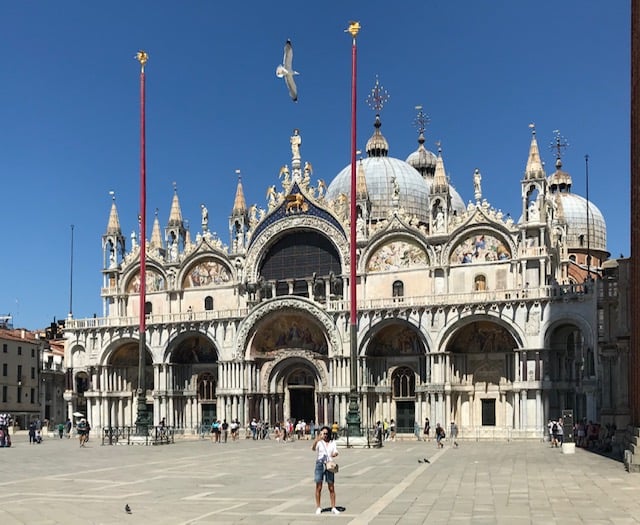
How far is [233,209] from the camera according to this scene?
234 ft

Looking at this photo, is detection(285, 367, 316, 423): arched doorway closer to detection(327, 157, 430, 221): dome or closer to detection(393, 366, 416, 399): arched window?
detection(393, 366, 416, 399): arched window

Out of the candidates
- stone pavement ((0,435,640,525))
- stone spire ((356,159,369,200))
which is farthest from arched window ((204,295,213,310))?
stone pavement ((0,435,640,525))

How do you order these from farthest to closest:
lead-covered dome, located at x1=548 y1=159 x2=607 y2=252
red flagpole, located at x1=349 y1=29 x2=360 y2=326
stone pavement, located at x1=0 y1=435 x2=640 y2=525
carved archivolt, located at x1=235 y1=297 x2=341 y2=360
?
lead-covered dome, located at x1=548 y1=159 x2=607 y2=252
carved archivolt, located at x1=235 y1=297 x2=341 y2=360
red flagpole, located at x1=349 y1=29 x2=360 y2=326
stone pavement, located at x1=0 y1=435 x2=640 y2=525

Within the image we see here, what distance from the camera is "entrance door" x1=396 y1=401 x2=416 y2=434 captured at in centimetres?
6200

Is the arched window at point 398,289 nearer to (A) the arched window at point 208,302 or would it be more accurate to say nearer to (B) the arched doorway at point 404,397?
(B) the arched doorway at point 404,397

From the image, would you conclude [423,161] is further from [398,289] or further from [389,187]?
[398,289]

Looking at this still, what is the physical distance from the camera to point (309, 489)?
25953 millimetres

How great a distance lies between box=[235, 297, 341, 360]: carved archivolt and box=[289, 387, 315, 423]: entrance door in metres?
4.72

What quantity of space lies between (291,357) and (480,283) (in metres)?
14.2

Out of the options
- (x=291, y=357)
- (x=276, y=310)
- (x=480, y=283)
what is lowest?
(x=291, y=357)

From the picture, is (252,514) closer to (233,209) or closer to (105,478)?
(105,478)

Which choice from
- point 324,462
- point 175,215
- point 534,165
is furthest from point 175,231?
point 324,462

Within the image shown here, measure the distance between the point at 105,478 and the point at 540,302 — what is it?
→ 3320 cm

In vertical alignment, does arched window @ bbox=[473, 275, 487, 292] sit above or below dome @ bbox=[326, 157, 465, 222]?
below
